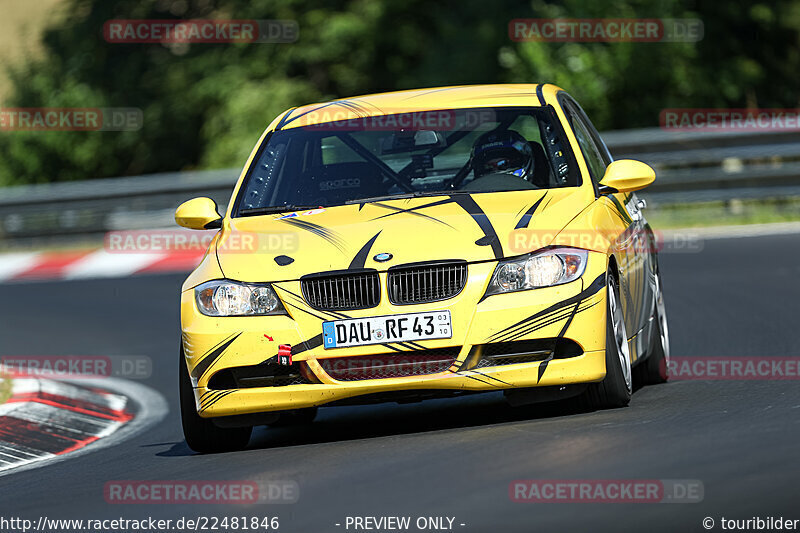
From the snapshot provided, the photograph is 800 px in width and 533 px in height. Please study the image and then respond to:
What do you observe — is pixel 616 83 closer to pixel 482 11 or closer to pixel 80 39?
pixel 482 11

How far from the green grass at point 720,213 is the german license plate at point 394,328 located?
1187 cm

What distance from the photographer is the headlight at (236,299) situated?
696 cm

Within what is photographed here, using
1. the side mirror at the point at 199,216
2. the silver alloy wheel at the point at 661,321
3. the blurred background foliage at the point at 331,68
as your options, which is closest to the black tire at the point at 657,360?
the silver alloy wheel at the point at 661,321

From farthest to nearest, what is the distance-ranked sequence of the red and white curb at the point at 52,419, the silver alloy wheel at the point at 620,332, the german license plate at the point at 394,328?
the red and white curb at the point at 52,419 → the silver alloy wheel at the point at 620,332 → the german license plate at the point at 394,328

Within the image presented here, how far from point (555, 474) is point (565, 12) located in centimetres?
1970

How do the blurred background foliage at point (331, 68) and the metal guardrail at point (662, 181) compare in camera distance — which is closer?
the metal guardrail at point (662, 181)

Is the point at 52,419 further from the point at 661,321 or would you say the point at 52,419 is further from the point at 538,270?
the point at 538,270

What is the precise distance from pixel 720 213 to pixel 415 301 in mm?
12154

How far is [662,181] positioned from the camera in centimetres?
1844

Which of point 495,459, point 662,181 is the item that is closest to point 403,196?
point 495,459

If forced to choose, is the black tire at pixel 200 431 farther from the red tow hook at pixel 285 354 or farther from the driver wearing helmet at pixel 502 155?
the driver wearing helmet at pixel 502 155

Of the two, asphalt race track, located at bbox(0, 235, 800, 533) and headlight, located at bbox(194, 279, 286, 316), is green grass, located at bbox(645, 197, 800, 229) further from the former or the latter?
headlight, located at bbox(194, 279, 286, 316)

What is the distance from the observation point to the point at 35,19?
250ft

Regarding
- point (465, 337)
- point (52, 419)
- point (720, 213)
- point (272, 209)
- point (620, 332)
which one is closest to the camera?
point (465, 337)
